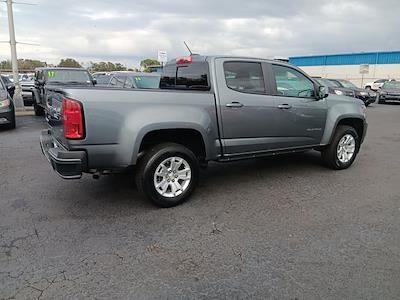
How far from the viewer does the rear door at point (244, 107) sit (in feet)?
15.2

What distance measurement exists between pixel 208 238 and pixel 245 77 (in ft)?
7.85

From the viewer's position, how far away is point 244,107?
4727mm

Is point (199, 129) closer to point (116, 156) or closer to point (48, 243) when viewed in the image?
point (116, 156)

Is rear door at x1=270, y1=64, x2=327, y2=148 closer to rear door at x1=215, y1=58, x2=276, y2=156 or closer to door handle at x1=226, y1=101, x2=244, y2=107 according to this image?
rear door at x1=215, y1=58, x2=276, y2=156

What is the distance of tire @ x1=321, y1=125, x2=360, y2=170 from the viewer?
5988 mm

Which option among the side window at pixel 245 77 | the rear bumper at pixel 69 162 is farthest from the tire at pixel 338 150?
the rear bumper at pixel 69 162

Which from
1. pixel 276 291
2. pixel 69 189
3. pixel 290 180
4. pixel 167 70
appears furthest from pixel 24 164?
pixel 276 291

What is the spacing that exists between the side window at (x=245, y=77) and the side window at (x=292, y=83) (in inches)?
12.3

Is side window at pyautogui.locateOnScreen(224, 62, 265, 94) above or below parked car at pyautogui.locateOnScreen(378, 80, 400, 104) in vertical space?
above

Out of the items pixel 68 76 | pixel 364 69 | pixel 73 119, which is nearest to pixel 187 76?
pixel 73 119

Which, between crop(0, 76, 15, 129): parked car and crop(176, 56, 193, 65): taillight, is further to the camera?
crop(0, 76, 15, 129): parked car

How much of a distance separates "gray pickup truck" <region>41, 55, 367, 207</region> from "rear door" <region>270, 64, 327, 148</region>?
0.02 meters

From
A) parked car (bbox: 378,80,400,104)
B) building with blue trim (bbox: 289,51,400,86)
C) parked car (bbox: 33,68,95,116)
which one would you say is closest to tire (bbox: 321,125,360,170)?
parked car (bbox: 33,68,95,116)

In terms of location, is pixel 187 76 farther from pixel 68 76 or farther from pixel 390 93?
pixel 390 93
